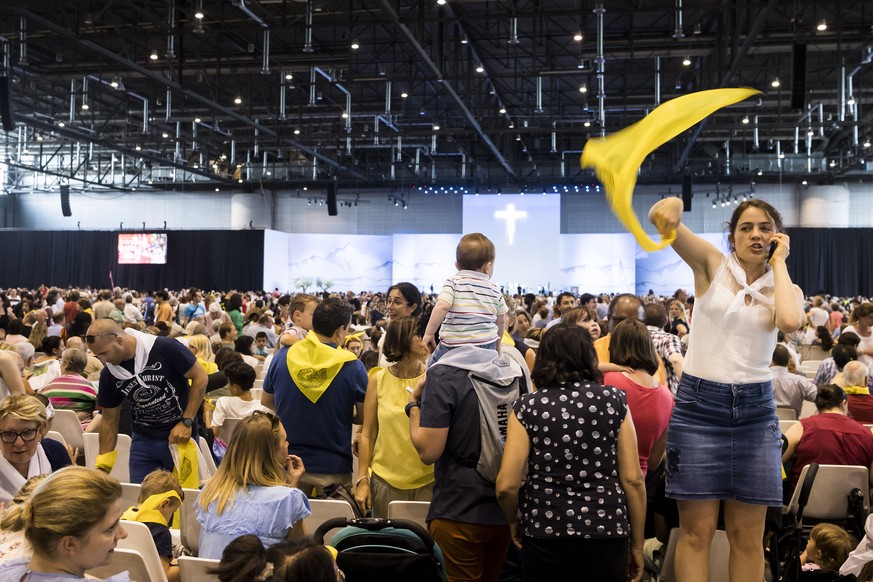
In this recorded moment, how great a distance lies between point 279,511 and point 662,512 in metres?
1.50

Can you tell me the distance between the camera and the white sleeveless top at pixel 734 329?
2385mm

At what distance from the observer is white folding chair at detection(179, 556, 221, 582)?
2.77 meters

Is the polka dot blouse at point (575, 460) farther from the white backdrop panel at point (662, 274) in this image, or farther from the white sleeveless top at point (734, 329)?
the white backdrop panel at point (662, 274)

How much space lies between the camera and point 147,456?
14.3ft

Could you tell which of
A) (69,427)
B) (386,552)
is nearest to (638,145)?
(386,552)

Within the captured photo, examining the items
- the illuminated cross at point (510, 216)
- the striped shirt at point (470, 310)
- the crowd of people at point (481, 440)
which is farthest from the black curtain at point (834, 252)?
the striped shirt at point (470, 310)

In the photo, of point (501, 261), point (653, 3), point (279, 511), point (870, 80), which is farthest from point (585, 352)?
point (501, 261)

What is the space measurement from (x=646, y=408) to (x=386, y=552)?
4.29 ft

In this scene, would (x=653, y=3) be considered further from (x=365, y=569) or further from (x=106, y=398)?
(x=365, y=569)

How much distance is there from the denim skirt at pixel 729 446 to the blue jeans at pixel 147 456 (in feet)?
9.60

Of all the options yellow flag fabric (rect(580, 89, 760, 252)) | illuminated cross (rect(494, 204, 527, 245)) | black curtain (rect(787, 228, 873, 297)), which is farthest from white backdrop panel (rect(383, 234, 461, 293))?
yellow flag fabric (rect(580, 89, 760, 252))

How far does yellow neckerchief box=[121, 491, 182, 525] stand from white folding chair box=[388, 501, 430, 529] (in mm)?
954

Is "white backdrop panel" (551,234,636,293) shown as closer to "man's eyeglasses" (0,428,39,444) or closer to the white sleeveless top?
"man's eyeglasses" (0,428,39,444)

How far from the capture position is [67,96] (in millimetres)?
24109
